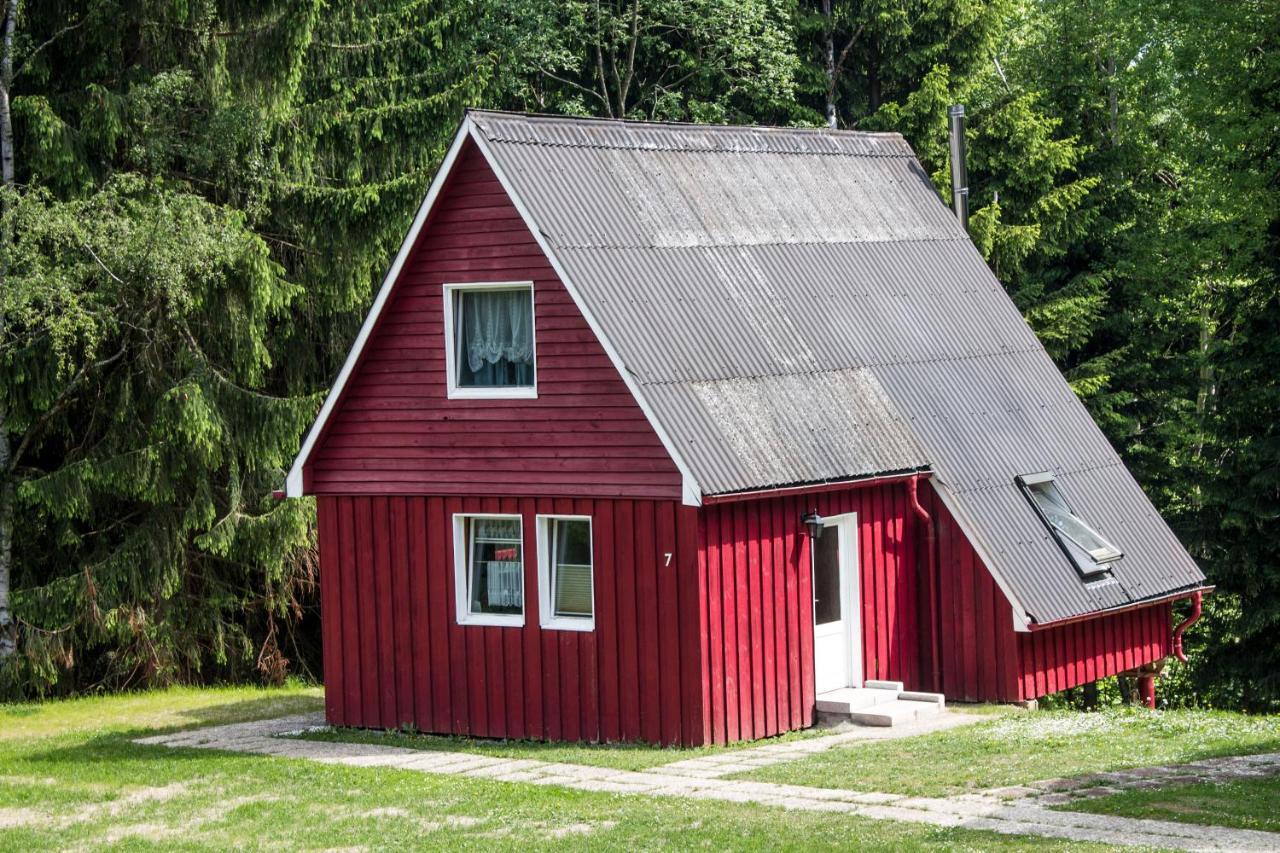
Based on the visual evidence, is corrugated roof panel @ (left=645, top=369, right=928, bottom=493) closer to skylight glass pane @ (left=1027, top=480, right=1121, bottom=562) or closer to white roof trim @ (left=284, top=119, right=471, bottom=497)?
skylight glass pane @ (left=1027, top=480, right=1121, bottom=562)

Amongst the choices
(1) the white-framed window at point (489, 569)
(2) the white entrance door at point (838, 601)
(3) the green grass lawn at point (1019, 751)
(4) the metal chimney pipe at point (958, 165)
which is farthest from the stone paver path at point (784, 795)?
(4) the metal chimney pipe at point (958, 165)

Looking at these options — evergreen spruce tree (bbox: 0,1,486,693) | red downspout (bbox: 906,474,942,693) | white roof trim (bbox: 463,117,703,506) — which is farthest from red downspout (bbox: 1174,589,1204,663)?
evergreen spruce tree (bbox: 0,1,486,693)

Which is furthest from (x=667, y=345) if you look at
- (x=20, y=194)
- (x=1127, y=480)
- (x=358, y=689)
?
(x=20, y=194)

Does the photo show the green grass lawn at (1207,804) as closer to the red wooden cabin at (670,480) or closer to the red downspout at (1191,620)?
the red wooden cabin at (670,480)

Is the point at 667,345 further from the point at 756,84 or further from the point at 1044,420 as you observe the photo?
the point at 756,84

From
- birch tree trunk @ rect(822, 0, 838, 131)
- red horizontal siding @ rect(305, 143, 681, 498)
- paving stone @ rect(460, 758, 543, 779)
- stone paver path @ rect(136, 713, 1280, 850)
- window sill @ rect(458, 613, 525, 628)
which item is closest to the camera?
stone paver path @ rect(136, 713, 1280, 850)

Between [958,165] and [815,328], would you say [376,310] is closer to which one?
[815,328]

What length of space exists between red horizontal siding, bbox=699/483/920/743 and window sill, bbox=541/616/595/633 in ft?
4.86

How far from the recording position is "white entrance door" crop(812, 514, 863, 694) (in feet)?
67.4

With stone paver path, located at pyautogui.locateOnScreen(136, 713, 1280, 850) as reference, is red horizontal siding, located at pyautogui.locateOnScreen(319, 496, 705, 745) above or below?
above

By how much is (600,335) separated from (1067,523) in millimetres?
6750

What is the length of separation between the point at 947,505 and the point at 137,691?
535 inches

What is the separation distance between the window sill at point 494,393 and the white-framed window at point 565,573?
4.36ft

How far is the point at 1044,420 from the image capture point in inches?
920
